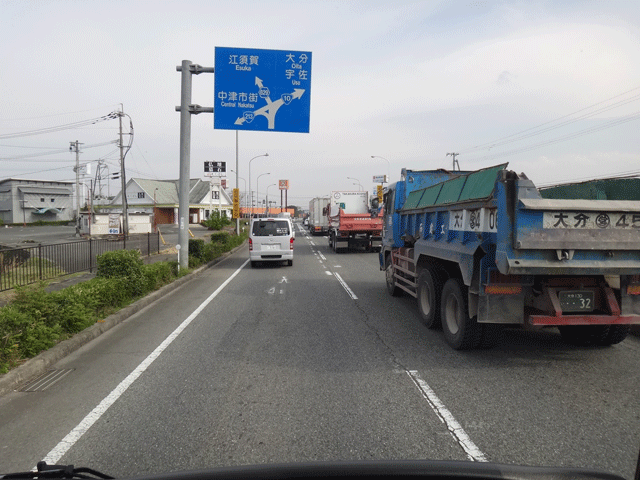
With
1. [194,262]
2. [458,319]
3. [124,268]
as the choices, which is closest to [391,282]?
[458,319]

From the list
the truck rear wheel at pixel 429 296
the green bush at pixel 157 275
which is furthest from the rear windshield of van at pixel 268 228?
the truck rear wheel at pixel 429 296

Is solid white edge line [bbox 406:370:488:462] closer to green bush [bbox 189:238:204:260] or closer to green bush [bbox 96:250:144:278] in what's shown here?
green bush [bbox 96:250:144:278]

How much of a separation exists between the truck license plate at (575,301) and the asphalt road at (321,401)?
72 cm

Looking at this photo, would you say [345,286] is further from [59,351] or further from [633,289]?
[633,289]

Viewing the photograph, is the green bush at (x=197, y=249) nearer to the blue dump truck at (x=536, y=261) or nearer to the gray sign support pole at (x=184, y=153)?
the gray sign support pole at (x=184, y=153)

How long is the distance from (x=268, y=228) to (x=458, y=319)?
12445mm

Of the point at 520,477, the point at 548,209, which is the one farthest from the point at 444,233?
the point at 520,477

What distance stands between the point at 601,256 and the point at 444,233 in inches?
83.0

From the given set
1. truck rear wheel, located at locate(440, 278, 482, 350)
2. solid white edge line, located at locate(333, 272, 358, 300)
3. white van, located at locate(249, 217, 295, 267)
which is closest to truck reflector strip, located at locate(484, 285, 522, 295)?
truck rear wheel, located at locate(440, 278, 482, 350)

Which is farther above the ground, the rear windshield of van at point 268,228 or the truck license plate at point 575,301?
the rear windshield of van at point 268,228

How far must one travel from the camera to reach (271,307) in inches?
380

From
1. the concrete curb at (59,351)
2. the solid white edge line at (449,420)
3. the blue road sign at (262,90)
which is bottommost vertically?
the concrete curb at (59,351)

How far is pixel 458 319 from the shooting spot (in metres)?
6.20

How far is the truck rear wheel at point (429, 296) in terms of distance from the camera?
7.27m
